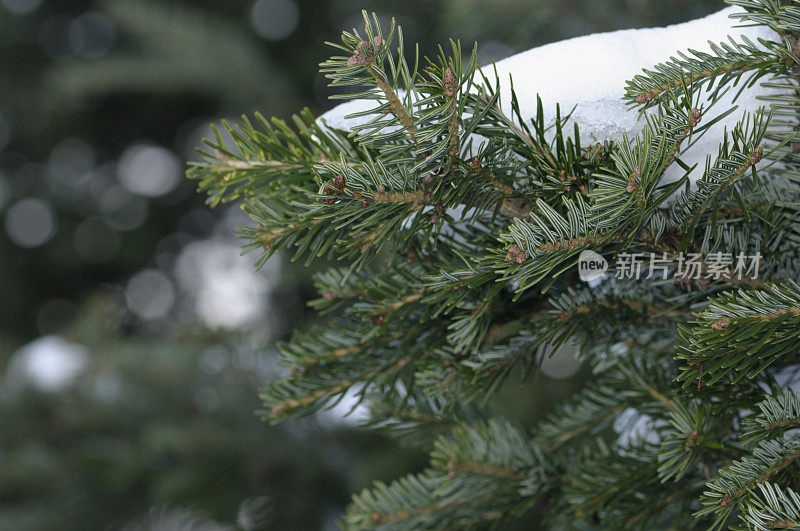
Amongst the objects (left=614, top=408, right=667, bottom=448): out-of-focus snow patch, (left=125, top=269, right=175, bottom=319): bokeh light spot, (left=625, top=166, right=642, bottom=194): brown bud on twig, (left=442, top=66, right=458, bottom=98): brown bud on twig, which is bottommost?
(left=614, top=408, right=667, bottom=448): out-of-focus snow patch

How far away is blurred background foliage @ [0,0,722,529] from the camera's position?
1201 millimetres

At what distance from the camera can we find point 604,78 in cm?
38

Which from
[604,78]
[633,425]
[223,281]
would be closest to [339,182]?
[604,78]

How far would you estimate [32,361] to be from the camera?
4.70 feet

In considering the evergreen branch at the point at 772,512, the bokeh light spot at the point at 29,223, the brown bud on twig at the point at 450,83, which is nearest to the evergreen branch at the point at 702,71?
the brown bud on twig at the point at 450,83

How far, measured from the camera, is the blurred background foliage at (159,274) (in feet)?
3.94

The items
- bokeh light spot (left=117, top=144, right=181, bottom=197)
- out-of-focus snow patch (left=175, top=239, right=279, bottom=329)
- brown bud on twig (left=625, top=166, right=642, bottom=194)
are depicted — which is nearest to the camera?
brown bud on twig (left=625, top=166, right=642, bottom=194)

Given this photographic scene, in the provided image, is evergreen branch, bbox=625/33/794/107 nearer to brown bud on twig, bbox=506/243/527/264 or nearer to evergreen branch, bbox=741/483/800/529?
brown bud on twig, bbox=506/243/527/264

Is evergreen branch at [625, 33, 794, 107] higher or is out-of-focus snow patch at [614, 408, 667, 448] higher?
evergreen branch at [625, 33, 794, 107]

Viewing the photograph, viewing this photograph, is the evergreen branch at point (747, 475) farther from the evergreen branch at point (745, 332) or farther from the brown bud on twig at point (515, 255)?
the brown bud on twig at point (515, 255)

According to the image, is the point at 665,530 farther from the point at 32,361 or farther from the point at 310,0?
the point at 310,0

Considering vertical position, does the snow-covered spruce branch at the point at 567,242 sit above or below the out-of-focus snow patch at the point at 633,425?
above

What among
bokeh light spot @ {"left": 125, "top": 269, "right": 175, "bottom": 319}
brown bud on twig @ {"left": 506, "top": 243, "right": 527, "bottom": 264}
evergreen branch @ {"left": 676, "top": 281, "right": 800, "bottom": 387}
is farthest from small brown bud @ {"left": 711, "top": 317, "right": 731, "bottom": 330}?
bokeh light spot @ {"left": 125, "top": 269, "right": 175, "bottom": 319}

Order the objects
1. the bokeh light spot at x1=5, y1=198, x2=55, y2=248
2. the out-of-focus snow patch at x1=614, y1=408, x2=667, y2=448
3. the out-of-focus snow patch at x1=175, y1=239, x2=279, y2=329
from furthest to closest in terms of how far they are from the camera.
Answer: the bokeh light spot at x1=5, y1=198, x2=55, y2=248 → the out-of-focus snow patch at x1=175, y1=239, x2=279, y2=329 → the out-of-focus snow patch at x1=614, y1=408, x2=667, y2=448
